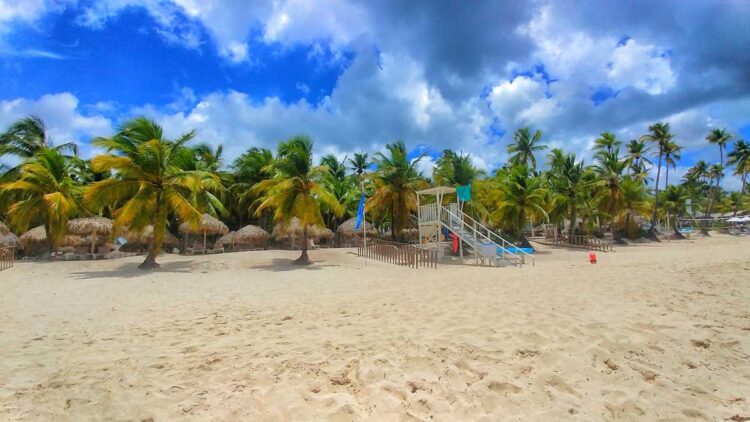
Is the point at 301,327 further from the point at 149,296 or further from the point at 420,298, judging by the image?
the point at 149,296

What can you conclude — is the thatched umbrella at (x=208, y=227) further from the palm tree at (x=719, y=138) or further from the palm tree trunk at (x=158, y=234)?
the palm tree at (x=719, y=138)

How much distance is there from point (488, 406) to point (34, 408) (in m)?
4.09

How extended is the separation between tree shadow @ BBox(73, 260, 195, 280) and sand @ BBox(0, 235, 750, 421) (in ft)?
18.5

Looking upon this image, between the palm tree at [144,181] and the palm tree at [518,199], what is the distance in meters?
18.9

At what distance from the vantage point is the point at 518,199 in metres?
26.1

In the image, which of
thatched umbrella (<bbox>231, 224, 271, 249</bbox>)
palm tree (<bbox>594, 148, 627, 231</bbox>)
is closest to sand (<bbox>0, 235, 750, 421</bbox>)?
thatched umbrella (<bbox>231, 224, 271, 249</bbox>)

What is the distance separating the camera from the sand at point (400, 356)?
348 centimetres

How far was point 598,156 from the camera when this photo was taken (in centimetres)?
3409

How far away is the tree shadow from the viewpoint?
44.5 ft

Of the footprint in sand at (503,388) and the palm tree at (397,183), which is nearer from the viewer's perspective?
the footprint in sand at (503,388)

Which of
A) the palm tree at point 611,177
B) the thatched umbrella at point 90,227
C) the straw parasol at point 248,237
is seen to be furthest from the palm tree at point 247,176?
the palm tree at point 611,177

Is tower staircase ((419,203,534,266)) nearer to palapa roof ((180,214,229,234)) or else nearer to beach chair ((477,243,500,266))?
beach chair ((477,243,500,266))

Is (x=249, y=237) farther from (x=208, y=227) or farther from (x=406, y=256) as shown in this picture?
(x=406, y=256)

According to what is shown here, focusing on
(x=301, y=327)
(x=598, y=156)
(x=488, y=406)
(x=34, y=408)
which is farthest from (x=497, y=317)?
(x=598, y=156)
